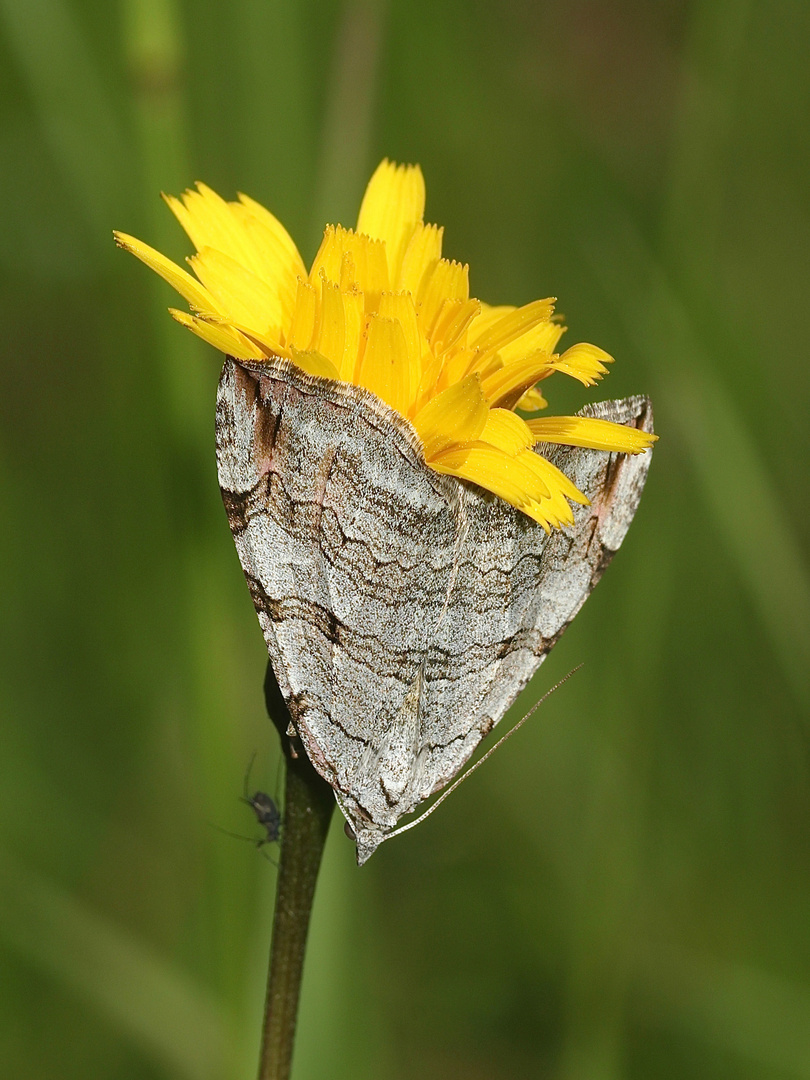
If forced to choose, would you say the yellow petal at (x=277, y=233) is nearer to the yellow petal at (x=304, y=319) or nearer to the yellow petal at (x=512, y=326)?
the yellow petal at (x=304, y=319)

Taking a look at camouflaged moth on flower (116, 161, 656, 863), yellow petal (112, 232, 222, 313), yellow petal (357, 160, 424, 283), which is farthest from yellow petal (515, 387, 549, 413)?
yellow petal (112, 232, 222, 313)

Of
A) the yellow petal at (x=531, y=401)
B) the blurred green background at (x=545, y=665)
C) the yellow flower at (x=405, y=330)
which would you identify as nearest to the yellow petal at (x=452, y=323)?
the yellow flower at (x=405, y=330)

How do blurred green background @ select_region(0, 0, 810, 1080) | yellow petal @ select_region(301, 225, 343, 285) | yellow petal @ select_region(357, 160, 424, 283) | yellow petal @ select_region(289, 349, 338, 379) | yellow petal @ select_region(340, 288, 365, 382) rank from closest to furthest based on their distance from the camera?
Result: 1. yellow petal @ select_region(289, 349, 338, 379)
2. yellow petal @ select_region(340, 288, 365, 382)
3. yellow petal @ select_region(301, 225, 343, 285)
4. yellow petal @ select_region(357, 160, 424, 283)
5. blurred green background @ select_region(0, 0, 810, 1080)

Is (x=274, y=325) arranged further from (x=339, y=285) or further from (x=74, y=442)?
(x=74, y=442)

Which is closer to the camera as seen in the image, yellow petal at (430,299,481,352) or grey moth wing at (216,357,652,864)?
grey moth wing at (216,357,652,864)

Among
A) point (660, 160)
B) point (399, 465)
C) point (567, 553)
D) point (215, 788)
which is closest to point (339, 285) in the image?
point (399, 465)

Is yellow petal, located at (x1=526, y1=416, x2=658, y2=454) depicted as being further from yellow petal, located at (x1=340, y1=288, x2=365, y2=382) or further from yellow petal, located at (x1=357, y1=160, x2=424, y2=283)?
yellow petal, located at (x1=357, y1=160, x2=424, y2=283)
